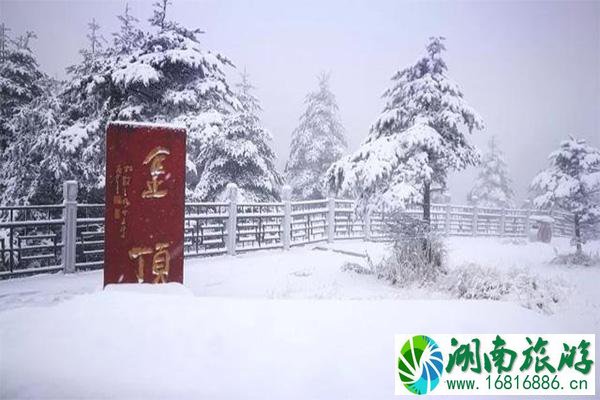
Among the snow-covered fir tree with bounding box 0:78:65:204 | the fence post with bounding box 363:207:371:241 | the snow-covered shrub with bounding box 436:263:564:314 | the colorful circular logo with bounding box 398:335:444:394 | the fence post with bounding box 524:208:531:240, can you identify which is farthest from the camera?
the fence post with bounding box 524:208:531:240

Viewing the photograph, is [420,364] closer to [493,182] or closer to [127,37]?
[127,37]

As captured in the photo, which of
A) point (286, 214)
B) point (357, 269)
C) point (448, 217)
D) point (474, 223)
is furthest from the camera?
point (474, 223)

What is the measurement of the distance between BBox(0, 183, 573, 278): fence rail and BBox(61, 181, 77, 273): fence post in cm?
2

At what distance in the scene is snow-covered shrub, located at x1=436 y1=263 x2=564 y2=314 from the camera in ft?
20.9

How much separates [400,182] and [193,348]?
18.7 ft

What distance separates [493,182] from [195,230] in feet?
84.6

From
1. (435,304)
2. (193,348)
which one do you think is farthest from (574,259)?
(193,348)

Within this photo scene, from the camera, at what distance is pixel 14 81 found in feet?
43.1

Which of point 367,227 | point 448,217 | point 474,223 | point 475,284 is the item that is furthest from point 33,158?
point 474,223

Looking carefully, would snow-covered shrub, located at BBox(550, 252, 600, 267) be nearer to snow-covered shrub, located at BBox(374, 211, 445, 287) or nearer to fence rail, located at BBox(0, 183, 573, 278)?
fence rail, located at BBox(0, 183, 573, 278)

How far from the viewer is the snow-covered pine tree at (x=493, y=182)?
29750 millimetres

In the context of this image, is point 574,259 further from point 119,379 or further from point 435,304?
point 119,379

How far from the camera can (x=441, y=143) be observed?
8336mm

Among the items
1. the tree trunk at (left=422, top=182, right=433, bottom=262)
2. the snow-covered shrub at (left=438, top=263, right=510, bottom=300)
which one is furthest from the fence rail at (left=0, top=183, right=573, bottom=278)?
the snow-covered shrub at (left=438, top=263, right=510, bottom=300)
